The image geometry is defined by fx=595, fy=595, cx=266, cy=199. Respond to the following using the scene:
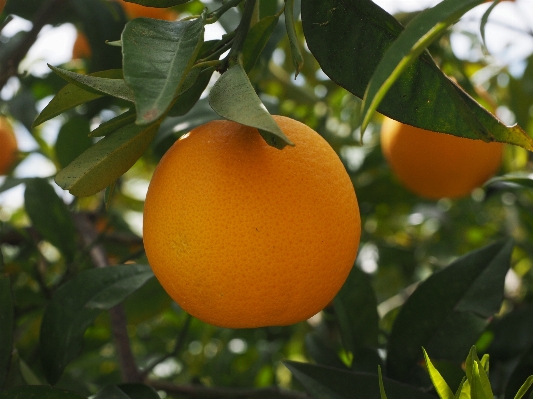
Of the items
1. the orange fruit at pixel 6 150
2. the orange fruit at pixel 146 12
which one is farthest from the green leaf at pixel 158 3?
the orange fruit at pixel 6 150

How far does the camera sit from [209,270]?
2.14ft

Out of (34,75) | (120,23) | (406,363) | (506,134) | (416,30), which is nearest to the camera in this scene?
(416,30)

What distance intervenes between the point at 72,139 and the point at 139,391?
0.75m

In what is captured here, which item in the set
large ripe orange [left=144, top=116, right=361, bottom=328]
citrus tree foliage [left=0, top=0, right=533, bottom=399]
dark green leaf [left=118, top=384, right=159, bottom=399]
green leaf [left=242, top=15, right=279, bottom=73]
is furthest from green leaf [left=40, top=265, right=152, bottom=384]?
green leaf [left=242, top=15, right=279, bottom=73]

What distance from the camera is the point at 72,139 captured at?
139 centimetres

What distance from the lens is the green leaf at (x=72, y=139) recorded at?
138cm

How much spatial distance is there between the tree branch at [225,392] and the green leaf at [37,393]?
15.5 inches

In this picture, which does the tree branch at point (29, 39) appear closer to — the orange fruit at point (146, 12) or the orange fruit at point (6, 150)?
the orange fruit at point (146, 12)

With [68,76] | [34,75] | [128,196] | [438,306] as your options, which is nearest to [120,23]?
[34,75]

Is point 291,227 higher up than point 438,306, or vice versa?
point 291,227

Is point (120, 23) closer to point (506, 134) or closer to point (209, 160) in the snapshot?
point (209, 160)

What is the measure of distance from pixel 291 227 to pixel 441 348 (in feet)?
1.46

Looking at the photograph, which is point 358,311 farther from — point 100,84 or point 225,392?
point 100,84

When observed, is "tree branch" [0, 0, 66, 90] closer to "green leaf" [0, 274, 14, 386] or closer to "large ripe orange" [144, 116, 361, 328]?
"green leaf" [0, 274, 14, 386]
